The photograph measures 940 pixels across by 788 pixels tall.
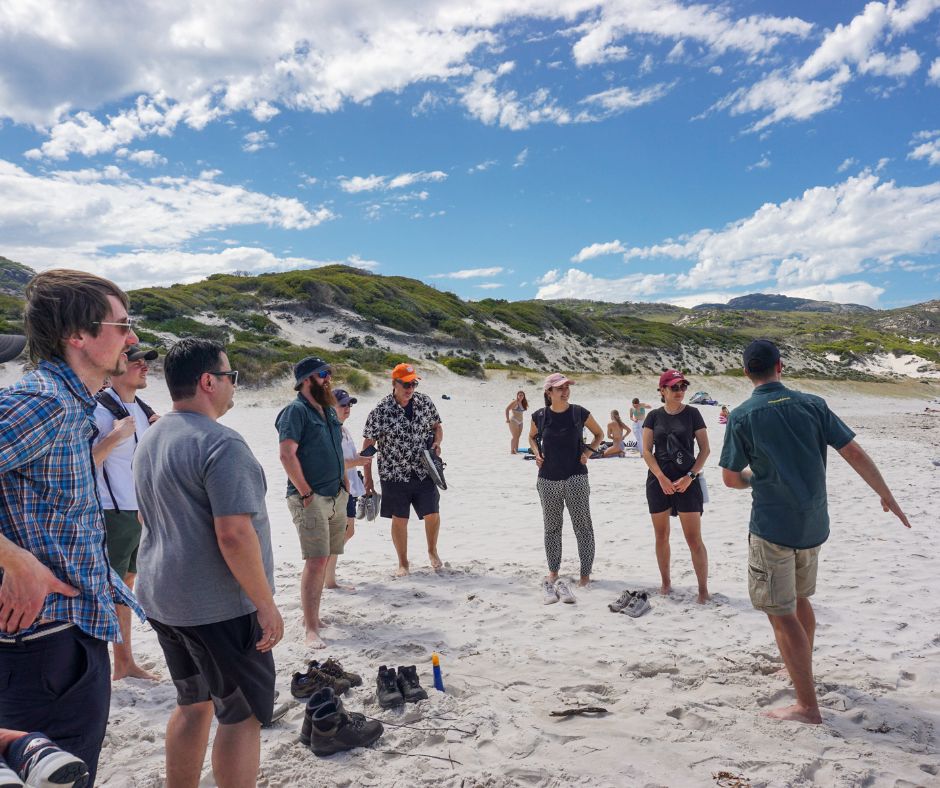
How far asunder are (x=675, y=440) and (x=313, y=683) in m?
3.27

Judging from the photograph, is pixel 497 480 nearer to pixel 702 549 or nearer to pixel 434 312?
pixel 702 549

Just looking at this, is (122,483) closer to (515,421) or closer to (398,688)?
(398,688)

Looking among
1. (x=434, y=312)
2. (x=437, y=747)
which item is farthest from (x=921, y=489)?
(x=434, y=312)

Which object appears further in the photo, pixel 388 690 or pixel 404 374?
pixel 404 374

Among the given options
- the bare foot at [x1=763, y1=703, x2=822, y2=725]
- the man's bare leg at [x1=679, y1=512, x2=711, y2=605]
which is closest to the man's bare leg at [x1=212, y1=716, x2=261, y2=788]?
the bare foot at [x1=763, y1=703, x2=822, y2=725]

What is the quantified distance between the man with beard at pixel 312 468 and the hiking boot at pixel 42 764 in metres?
3.07

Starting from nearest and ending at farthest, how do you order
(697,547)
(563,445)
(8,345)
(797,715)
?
1. (8,345)
2. (797,715)
3. (697,547)
4. (563,445)

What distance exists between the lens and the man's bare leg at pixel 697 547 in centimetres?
497

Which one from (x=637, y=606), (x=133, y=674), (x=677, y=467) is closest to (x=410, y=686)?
(x=133, y=674)

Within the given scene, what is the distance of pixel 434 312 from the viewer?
140 feet

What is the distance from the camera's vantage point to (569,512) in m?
5.43

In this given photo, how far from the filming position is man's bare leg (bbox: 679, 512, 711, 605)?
497 centimetres

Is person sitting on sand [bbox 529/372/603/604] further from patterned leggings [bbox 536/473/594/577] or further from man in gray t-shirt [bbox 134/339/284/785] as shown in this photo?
man in gray t-shirt [bbox 134/339/284/785]

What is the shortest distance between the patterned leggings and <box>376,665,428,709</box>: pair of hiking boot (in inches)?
87.1
